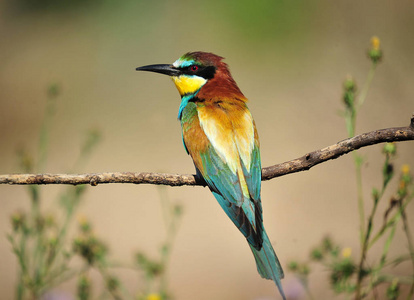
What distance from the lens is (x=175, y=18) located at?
24.6 feet

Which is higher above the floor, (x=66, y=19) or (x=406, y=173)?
(x=66, y=19)

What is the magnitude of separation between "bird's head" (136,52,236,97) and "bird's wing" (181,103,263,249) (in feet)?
0.94

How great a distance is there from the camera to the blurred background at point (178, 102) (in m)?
4.16

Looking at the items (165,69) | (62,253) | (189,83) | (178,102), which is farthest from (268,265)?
(178,102)

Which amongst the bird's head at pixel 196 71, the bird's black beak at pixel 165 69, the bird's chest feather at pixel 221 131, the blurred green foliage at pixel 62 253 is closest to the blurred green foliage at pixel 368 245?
the bird's chest feather at pixel 221 131

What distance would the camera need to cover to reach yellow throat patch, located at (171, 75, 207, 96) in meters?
2.92

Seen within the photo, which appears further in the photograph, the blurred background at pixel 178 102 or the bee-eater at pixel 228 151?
the blurred background at pixel 178 102

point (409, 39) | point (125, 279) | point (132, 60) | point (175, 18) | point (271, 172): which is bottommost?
point (125, 279)

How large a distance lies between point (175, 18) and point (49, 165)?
9.95 feet

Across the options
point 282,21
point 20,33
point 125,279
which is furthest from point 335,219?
point 20,33

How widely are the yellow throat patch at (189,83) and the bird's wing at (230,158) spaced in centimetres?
27

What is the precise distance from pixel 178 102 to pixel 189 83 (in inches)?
156

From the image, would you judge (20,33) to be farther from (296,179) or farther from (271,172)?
(271,172)

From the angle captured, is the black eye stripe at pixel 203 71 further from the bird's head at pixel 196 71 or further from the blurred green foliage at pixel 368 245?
the blurred green foliage at pixel 368 245
